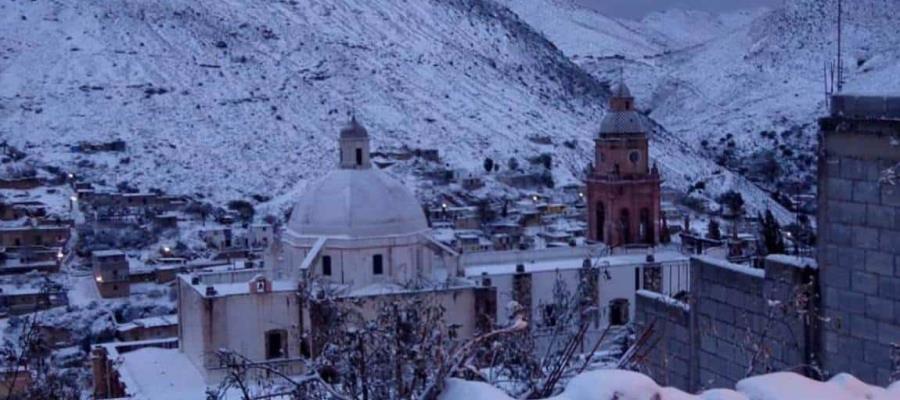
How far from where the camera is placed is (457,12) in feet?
284

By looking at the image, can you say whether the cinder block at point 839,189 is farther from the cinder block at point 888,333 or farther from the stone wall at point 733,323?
the cinder block at point 888,333

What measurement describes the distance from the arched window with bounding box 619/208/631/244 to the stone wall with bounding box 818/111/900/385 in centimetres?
2141

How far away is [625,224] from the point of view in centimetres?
2727

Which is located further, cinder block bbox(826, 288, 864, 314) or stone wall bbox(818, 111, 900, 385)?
cinder block bbox(826, 288, 864, 314)

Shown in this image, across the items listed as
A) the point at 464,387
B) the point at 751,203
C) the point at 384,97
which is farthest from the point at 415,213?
the point at 384,97

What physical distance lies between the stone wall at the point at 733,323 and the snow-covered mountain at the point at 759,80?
44.2 meters

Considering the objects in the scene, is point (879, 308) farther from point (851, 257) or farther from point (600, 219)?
point (600, 219)

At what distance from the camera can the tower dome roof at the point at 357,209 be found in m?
22.0

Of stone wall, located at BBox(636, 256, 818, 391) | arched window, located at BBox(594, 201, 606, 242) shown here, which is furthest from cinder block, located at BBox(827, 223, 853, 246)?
arched window, located at BBox(594, 201, 606, 242)

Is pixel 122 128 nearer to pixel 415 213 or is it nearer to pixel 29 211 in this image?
pixel 29 211

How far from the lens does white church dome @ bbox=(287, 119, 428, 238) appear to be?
2205cm

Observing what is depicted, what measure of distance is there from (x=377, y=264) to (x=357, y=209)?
1194 millimetres

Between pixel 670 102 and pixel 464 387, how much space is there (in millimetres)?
87654

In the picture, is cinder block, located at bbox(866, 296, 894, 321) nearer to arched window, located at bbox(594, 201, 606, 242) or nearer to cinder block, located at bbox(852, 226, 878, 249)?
cinder block, located at bbox(852, 226, 878, 249)
